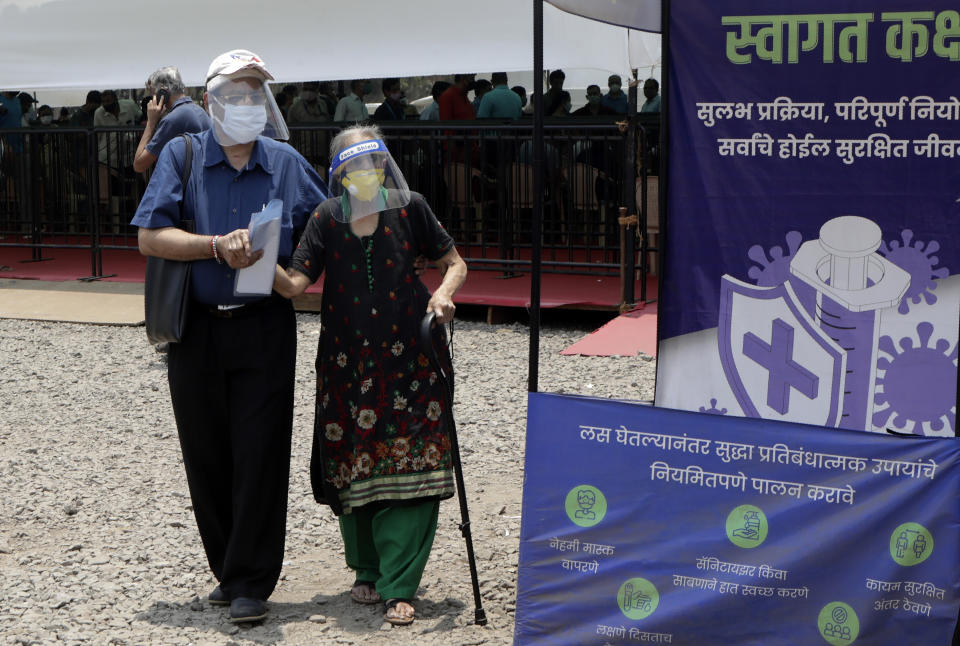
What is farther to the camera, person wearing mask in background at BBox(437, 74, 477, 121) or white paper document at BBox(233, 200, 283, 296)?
person wearing mask in background at BBox(437, 74, 477, 121)

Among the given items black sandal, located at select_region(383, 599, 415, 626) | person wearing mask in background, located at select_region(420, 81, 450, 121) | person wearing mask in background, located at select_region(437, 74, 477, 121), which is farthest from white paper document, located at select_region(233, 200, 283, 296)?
person wearing mask in background, located at select_region(420, 81, 450, 121)

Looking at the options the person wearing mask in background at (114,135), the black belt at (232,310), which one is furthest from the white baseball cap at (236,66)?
the person wearing mask in background at (114,135)

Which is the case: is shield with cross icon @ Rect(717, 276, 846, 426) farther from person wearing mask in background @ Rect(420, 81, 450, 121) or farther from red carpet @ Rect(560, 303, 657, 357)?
person wearing mask in background @ Rect(420, 81, 450, 121)

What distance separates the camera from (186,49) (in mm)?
12234

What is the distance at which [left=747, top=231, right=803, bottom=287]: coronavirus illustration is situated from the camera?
11.4 feet

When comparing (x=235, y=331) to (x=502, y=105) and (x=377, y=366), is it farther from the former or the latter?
(x=502, y=105)

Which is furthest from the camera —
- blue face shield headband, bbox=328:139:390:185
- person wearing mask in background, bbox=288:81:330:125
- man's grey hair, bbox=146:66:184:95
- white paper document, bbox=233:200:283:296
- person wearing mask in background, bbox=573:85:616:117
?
person wearing mask in background, bbox=288:81:330:125

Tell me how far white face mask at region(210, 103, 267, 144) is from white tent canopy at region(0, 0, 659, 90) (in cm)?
515

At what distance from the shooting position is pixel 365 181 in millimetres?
4117

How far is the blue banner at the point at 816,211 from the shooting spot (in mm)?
3297

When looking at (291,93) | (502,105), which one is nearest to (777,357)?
(502,105)

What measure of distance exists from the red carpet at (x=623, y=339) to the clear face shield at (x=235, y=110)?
4.65 m

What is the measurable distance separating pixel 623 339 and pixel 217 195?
16.3 feet

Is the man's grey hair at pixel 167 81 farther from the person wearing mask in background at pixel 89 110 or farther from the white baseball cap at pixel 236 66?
the person wearing mask in background at pixel 89 110
